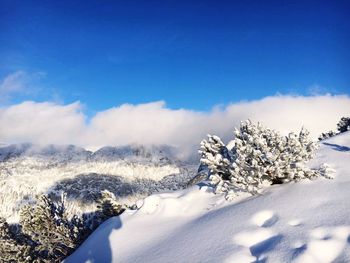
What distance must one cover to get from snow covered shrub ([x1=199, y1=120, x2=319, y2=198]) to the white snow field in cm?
43

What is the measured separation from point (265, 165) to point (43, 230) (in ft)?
43.2

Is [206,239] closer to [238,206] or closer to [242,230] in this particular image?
[242,230]

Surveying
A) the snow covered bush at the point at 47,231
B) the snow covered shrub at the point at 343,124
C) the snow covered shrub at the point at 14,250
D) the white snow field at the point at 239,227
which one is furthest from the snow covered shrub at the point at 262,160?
the snow covered shrub at the point at 343,124

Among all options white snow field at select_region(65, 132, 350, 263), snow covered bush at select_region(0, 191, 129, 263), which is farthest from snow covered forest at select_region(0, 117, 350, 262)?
snow covered bush at select_region(0, 191, 129, 263)

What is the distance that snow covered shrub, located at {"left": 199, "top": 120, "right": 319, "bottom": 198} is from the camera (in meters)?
13.1

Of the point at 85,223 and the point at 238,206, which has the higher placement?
the point at 238,206

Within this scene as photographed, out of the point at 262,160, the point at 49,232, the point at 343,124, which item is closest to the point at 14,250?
the point at 49,232

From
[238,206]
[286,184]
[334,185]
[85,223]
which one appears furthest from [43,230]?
[334,185]

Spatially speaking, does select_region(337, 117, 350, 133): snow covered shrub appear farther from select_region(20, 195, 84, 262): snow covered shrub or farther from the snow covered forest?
select_region(20, 195, 84, 262): snow covered shrub

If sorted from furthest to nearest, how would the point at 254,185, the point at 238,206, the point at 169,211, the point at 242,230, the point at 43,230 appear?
the point at 43,230 < the point at 169,211 < the point at 254,185 < the point at 238,206 < the point at 242,230

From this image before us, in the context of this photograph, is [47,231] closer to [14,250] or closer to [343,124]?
[14,250]

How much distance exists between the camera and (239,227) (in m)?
10.7

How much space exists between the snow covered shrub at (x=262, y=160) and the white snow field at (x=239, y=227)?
0.43m

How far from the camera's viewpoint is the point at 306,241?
8.93 meters
